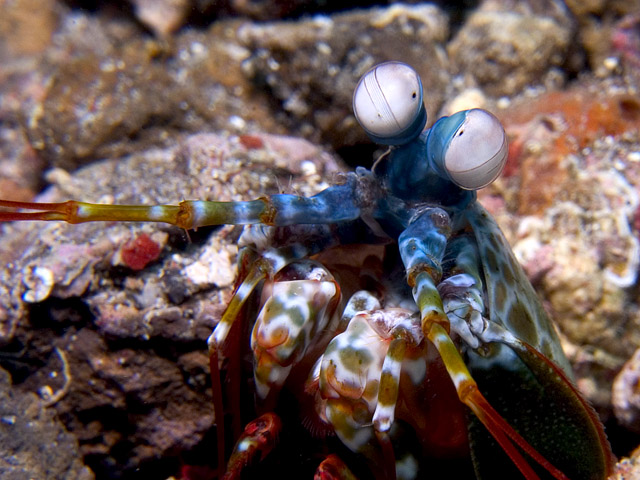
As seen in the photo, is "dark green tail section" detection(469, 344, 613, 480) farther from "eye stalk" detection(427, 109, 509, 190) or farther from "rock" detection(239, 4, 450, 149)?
"rock" detection(239, 4, 450, 149)

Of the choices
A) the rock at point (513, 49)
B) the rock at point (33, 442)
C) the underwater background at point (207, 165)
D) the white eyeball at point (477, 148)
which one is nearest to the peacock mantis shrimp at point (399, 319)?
the white eyeball at point (477, 148)

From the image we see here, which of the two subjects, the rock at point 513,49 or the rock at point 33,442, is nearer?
the rock at point 33,442

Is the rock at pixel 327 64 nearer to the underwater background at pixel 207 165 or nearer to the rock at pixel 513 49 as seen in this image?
the underwater background at pixel 207 165

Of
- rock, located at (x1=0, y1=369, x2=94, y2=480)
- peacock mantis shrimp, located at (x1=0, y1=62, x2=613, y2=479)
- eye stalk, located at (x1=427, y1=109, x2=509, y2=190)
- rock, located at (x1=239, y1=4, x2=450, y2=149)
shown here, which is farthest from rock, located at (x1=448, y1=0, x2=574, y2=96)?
rock, located at (x1=0, y1=369, x2=94, y2=480)

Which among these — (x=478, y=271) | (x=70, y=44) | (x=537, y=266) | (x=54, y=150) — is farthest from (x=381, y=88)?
(x=70, y=44)

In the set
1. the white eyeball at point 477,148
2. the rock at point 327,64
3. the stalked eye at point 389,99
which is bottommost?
the white eyeball at point 477,148

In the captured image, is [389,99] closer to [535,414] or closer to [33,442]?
[535,414]

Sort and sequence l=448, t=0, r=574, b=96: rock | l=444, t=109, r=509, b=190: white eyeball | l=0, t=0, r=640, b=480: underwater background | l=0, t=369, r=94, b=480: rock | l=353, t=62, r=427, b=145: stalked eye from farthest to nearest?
1. l=448, t=0, r=574, b=96: rock
2. l=0, t=0, r=640, b=480: underwater background
3. l=0, t=369, r=94, b=480: rock
4. l=353, t=62, r=427, b=145: stalked eye
5. l=444, t=109, r=509, b=190: white eyeball

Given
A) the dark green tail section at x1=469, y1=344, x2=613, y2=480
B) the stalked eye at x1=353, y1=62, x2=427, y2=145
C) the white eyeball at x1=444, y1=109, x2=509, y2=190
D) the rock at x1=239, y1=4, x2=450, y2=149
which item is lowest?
the dark green tail section at x1=469, y1=344, x2=613, y2=480
